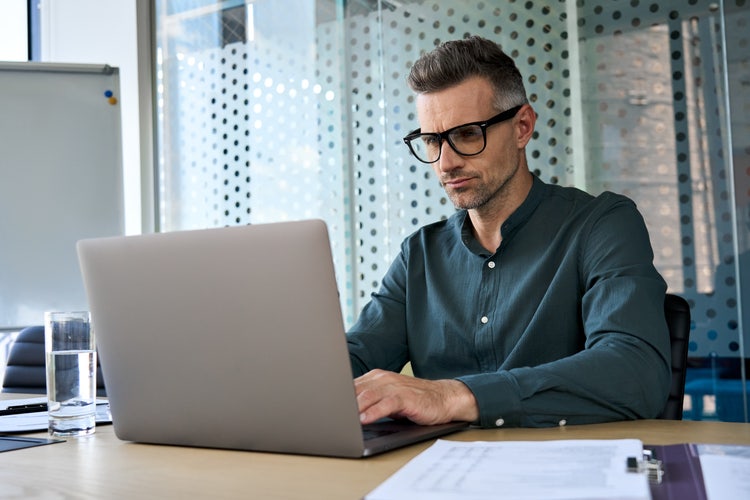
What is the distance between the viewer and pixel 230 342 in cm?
106

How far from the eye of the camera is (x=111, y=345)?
119cm

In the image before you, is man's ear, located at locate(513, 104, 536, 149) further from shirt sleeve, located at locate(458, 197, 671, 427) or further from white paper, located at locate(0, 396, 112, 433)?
white paper, located at locate(0, 396, 112, 433)

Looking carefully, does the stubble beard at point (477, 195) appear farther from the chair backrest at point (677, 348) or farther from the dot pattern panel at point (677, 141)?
the dot pattern panel at point (677, 141)

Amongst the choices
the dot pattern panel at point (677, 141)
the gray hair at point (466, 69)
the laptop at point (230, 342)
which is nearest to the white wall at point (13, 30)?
the dot pattern panel at point (677, 141)

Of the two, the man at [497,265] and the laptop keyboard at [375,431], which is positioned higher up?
the man at [497,265]

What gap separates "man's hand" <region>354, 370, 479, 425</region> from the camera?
115cm

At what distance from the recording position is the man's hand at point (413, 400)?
1147 millimetres

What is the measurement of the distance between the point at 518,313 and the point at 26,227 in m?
3.20

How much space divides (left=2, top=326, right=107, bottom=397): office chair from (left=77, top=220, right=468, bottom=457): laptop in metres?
1.13

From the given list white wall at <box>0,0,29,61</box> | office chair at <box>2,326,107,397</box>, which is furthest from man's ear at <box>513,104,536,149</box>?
white wall at <box>0,0,29,61</box>

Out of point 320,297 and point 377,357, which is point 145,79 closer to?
point 377,357

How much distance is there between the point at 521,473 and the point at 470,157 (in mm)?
954

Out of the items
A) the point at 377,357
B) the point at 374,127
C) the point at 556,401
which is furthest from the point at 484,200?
the point at 374,127

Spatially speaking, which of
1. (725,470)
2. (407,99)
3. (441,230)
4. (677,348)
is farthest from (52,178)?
(725,470)
